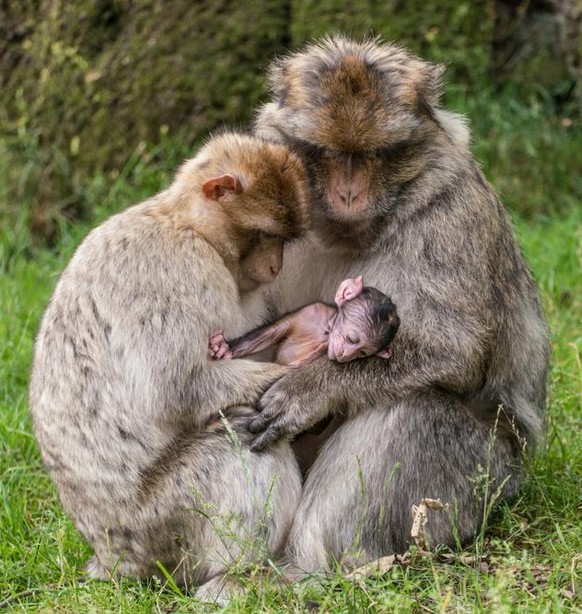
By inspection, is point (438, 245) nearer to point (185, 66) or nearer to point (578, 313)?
point (578, 313)

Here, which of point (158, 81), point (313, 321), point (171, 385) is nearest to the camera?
point (171, 385)

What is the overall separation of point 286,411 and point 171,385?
46 cm

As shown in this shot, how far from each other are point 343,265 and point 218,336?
2.09 feet

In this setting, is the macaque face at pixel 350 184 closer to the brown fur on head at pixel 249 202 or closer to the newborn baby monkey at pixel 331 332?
the brown fur on head at pixel 249 202

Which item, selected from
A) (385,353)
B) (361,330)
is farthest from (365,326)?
(385,353)

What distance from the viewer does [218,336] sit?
181 inches

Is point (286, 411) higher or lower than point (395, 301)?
lower

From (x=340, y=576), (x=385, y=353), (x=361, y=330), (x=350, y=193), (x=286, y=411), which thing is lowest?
(x=340, y=576)

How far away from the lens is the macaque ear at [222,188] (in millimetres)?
4605

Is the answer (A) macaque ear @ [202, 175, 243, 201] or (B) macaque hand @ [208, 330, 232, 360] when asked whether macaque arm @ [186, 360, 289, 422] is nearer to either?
(B) macaque hand @ [208, 330, 232, 360]

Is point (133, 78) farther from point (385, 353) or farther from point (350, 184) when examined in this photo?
point (385, 353)

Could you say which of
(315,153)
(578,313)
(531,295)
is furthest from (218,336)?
(578,313)

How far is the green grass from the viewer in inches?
164

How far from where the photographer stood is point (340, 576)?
4199 mm
